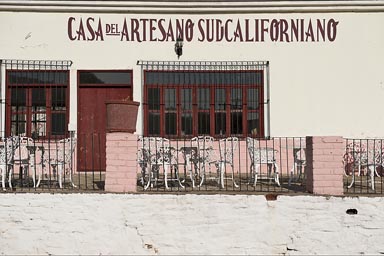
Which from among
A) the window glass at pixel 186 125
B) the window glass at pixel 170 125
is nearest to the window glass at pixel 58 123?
the window glass at pixel 170 125

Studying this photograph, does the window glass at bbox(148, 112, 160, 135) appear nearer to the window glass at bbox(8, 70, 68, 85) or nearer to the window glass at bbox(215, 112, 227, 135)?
the window glass at bbox(215, 112, 227, 135)

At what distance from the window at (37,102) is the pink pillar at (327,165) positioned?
622 cm

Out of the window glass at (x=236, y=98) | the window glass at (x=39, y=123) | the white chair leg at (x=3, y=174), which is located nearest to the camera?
the white chair leg at (x=3, y=174)

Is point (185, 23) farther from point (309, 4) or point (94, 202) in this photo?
point (94, 202)

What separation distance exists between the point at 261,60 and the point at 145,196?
5.45 metres

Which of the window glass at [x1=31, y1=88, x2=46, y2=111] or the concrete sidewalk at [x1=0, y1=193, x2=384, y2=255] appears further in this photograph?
the window glass at [x1=31, y1=88, x2=46, y2=111]

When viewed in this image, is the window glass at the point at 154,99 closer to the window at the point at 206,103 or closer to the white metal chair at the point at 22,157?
the window at the point at 206,103

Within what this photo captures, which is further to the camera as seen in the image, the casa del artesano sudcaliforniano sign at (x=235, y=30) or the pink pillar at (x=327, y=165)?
the casa del artesano sudcaliforniano sign at (x=235, y=30)

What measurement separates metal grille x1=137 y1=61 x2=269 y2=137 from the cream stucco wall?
218 millimetres

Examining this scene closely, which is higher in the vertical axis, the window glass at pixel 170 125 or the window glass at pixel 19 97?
the window glass at pixel 19 97

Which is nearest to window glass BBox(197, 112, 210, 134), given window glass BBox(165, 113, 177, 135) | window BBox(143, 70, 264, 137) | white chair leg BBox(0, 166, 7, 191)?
window BBox(143, 70, 264, 137)

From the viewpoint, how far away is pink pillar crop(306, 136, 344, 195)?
7598 mm

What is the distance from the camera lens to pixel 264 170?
1126cm

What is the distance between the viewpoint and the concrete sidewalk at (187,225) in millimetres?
7293
